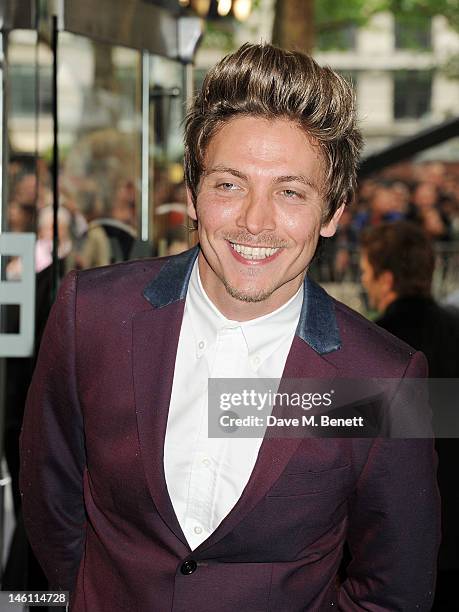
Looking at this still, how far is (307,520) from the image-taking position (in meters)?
1.77

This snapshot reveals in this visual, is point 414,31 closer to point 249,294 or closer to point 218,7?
point 218,7

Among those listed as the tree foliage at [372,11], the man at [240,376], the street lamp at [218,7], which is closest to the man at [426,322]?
the street lamp at [218,7]

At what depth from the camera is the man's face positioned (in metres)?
1.73

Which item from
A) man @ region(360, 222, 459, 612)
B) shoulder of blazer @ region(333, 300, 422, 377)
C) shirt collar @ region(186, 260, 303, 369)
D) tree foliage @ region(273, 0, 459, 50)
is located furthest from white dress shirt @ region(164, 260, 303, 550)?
tree foliage @ region(273, 0, 459, 50)

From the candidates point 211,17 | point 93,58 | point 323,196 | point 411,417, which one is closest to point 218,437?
point 411,417

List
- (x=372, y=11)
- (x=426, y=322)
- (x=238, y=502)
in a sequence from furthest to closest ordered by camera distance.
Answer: (x=372, y=11)
(x=426, y=322)
(x=238, y=502)

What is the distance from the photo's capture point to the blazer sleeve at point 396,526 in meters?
1.77

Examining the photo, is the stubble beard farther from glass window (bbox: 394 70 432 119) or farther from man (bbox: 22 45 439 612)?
glass window (bbox: 394 70 432 119)

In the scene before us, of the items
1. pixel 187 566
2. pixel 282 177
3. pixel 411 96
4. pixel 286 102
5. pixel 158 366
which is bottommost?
pixel 187 566

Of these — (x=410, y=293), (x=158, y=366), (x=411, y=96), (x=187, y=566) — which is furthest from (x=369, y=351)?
(x=411, y=96)

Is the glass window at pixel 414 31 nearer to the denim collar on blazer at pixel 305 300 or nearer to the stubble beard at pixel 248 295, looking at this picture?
the denim collar on blazer at pixel 305 300

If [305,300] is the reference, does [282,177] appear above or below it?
above

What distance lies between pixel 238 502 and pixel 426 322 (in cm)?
193

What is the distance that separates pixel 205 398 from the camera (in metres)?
1.81
